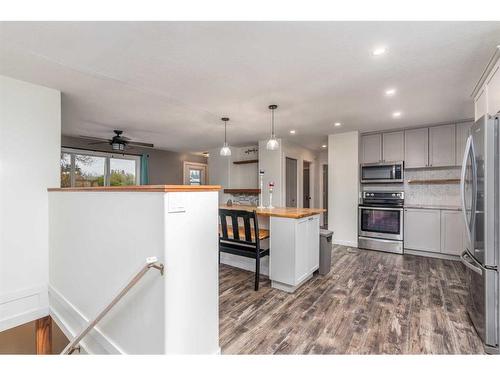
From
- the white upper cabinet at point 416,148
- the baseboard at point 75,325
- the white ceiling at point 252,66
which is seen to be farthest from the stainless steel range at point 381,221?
the baseboard at point 75,325

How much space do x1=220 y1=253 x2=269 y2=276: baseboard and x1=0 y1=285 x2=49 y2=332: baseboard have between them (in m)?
2.29

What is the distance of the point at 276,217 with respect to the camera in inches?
117

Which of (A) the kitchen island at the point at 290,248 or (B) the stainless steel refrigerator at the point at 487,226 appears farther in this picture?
(A) the kitchen island at the point at 290,248

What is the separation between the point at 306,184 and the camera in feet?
23.3

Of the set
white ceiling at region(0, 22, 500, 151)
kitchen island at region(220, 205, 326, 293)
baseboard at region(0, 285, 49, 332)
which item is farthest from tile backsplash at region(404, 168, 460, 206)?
baseboard at region(0, 285, 49, 332)

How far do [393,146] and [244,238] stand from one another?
3.64 metres

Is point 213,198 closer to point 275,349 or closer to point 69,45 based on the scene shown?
point 275,349

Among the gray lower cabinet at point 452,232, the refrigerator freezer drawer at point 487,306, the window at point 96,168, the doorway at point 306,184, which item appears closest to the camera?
the refrigerator freezer drawer at point 487,306

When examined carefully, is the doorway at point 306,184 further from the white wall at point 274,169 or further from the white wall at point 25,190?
the white wall at point 25,190

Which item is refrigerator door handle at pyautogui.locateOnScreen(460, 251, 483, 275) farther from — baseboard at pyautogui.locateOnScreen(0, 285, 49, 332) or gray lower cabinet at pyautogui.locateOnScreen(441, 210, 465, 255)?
baseboard at pyautogui.locateOnScreen(0, 285, 49, 332)

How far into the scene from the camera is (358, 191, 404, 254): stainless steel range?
438 centimetres

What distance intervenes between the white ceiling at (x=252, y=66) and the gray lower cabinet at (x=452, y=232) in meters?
1.65

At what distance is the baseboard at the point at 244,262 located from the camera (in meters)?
3.41
